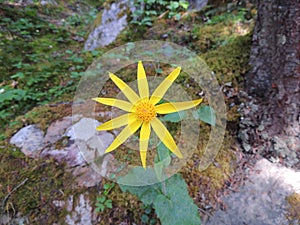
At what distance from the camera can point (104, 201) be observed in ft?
4.23

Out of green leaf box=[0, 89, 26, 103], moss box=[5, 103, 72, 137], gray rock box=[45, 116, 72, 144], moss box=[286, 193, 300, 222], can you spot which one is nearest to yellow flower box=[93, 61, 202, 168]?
moss box=[286, 193, 300, 222]

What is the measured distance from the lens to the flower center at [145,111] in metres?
0.85

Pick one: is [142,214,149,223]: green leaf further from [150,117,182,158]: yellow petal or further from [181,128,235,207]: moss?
[150,117,182,158]: yellow petal

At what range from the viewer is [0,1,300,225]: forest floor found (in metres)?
1.27

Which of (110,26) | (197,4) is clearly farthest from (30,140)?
(197,4)

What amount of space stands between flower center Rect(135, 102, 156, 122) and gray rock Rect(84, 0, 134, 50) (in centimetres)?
269

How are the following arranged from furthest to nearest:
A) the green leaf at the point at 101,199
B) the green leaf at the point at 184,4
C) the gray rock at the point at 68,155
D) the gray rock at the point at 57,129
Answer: the green leaf at the point at 184,4, the gray rock at the point at 57,129, the gray rock at the point at 68,155, the green leaf at the point at 101,199

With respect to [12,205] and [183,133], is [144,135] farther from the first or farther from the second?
[12,205]

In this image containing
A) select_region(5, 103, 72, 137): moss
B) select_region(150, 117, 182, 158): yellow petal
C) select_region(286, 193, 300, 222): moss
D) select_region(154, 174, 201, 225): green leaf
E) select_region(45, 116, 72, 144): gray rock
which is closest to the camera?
select_region(150, 117, 182, 158): yellow petal

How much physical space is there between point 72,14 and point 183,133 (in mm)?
6336

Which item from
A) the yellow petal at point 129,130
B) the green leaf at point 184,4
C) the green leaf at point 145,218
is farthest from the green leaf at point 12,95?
the green leaf at point 184,4

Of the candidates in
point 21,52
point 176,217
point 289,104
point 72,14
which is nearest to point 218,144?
point 289,104

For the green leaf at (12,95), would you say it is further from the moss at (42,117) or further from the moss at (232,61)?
the moss at (232,61)

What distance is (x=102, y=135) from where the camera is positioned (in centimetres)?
158
